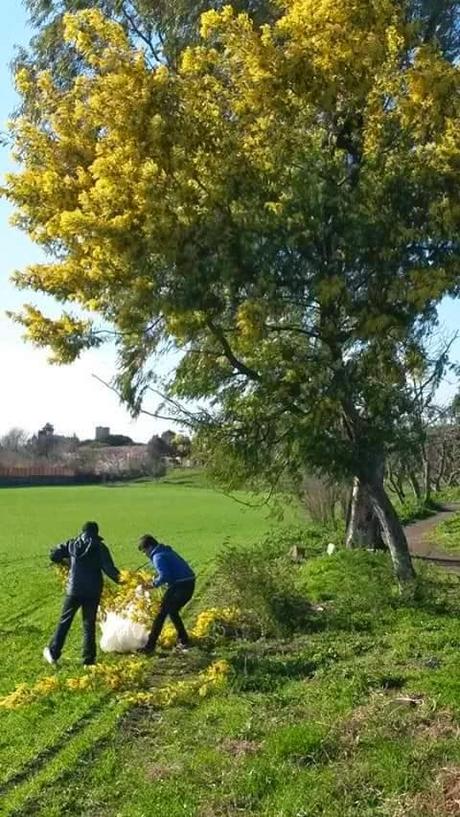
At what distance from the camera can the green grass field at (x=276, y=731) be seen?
7.37 m

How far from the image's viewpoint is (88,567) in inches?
519

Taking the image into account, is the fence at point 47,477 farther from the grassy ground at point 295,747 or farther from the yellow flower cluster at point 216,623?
the grassy ground at point 295,747

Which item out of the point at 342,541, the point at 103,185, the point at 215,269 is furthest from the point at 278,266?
the point at 342,541

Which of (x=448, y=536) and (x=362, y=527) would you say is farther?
(x=448, y=536)

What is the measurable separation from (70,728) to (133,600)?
161 inches

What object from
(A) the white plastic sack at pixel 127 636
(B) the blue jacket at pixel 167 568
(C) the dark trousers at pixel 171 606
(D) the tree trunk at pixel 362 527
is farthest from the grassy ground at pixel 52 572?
(D) the tree trunk at pixel 362 527

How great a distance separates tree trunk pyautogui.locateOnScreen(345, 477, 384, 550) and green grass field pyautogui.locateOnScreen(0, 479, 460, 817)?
759 cm

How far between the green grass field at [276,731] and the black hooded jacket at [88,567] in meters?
0.91

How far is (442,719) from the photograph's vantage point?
8570 mm

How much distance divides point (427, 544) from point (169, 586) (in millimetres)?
19373

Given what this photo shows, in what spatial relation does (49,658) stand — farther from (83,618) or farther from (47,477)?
→ (47,477)

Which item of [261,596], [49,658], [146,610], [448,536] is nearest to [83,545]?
[146,610]

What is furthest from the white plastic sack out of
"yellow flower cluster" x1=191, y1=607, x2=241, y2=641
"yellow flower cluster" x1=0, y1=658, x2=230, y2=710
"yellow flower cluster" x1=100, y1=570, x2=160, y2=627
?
"yellow flower cluster" x1=0, y1=658, x2=230, y2=710

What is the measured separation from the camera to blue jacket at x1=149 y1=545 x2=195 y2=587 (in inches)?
523
